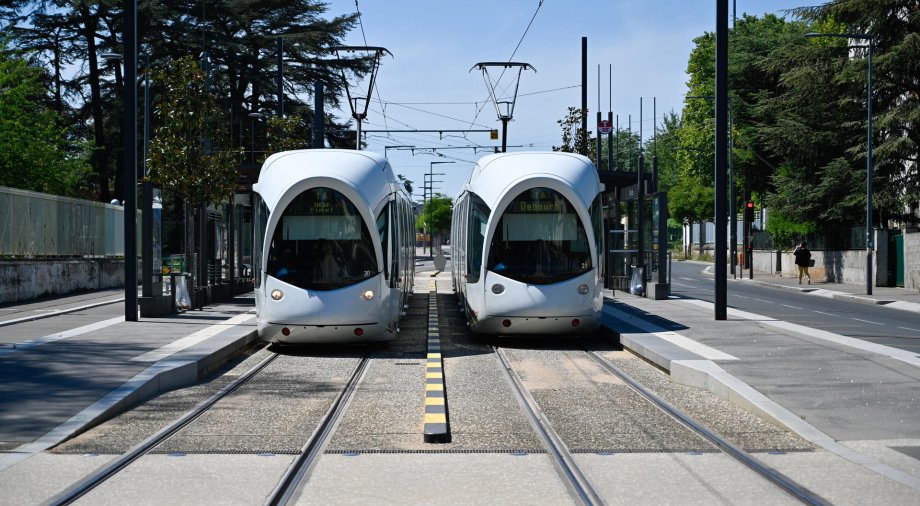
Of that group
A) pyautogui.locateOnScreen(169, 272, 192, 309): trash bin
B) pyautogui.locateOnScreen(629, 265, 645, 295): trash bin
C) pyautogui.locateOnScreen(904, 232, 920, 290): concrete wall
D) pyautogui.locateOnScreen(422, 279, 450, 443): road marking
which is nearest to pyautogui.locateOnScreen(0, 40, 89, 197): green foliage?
pyautogui.locateOnScreen(169, 272, 192, 309): trash bin

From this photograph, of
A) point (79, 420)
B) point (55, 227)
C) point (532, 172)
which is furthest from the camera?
point (55, 227)

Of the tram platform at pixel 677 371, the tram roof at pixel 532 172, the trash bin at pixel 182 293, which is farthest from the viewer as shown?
the trash bin at pixel 182 293

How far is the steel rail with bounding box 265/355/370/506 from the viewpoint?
23.4ft

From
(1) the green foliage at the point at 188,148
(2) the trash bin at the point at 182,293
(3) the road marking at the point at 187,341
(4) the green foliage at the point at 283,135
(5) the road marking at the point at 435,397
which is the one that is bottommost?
(5) the road marking at the point at 435,397

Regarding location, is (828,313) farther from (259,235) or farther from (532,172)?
(259,235)

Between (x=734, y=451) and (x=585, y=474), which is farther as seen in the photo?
(x=734, y=451)

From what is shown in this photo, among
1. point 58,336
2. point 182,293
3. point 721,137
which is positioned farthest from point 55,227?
point 721,137

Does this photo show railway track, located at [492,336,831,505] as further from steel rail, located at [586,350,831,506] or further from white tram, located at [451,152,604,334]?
white tram, located at [451,152,604,334]

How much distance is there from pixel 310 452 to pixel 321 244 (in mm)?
7907

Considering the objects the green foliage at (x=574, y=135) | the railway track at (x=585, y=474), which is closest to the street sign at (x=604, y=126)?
the green foliage at (x=574, y=135)

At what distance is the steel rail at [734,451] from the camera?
7.05 m

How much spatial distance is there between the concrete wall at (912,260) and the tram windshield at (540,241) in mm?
22910

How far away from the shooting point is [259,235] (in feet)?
54.5

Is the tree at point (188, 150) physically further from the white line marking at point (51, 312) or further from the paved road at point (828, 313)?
the paved road at point (828, 313)
